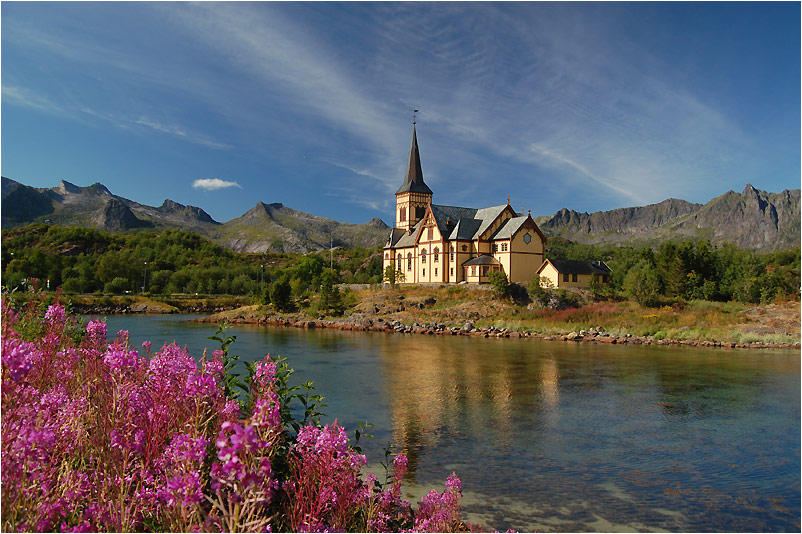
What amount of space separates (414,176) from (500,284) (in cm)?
2989

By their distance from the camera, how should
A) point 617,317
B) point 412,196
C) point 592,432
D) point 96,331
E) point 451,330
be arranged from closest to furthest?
point 96,331 → point 592,432 → point 617,317 → point 451,330 → point 412,196

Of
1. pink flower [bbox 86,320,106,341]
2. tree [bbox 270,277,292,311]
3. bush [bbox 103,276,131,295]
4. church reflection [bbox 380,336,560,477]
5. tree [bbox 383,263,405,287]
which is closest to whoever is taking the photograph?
pink flower [bbox 86,320,106,341]

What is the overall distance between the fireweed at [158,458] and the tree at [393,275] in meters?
64.8

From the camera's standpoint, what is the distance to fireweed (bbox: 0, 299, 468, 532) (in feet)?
10.1

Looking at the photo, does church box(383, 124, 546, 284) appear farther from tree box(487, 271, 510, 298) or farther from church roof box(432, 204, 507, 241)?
tree box(487, 271, 510, 298)

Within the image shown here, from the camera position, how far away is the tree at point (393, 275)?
71.1m

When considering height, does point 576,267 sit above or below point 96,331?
above

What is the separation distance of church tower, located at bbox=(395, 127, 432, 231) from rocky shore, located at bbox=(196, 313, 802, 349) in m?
25.4

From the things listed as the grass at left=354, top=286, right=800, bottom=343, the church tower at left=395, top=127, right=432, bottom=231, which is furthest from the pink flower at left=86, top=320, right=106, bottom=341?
the church tower at left=395, top=127, right=432, bottom=231

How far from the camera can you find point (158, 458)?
4.00 meters

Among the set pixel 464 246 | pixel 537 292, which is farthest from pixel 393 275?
pixel 537 292

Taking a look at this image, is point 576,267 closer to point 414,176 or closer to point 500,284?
point 500,284

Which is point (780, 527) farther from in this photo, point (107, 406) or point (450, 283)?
point (450, 283)

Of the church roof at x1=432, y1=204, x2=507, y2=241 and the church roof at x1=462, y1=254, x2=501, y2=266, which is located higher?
the church roof at x1=432, y1=204, x2=507, y2=241
